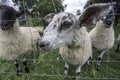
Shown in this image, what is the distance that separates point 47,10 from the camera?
5.88 m

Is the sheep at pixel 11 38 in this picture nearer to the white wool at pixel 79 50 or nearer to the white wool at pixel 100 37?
the white wool at pixel 79 50

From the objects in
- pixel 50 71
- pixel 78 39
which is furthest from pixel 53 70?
pixel 78 39

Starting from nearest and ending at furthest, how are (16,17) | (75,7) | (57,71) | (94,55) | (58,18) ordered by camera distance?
1. (58,18)
2. (75,7)
3. (57,71)
4. (16,17)
5. (94,55)

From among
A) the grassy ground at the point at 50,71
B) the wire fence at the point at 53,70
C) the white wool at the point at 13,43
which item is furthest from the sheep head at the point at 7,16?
the grassy ground at the point at 50,71

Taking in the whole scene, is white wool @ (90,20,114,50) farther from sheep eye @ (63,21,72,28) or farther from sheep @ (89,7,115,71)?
sheep eye @ (63,21,72,28)

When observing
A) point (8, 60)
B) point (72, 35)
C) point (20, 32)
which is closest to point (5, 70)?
point (8, 60)

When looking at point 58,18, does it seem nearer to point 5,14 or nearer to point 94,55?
point 5,14

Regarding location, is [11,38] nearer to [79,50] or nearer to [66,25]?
[79,50]

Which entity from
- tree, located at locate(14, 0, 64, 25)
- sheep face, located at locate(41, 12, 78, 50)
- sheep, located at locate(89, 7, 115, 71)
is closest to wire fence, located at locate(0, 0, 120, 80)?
sheep, located at locate(89, 7, 115, 71)

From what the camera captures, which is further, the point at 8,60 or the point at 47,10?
the point at 47,10

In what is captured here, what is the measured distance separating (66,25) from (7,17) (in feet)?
4.75

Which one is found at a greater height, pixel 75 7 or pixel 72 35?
pixel 75 7

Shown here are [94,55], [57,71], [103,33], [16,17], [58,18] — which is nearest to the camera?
[58,18]

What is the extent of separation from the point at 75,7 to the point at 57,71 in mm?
1150
